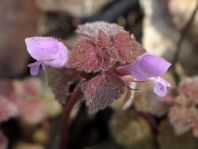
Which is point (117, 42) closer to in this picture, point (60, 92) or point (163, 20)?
point (60, 92)

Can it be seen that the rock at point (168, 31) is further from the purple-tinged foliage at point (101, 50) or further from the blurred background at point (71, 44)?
the purple-tinged foliage at point (101, 50)

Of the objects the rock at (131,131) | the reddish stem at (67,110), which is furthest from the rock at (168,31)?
→ the reddish stem at (67,110)

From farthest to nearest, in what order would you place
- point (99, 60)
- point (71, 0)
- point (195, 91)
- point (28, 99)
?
point (71, 0)
point (28, 99)
point (195, 91)
point (99, 60)

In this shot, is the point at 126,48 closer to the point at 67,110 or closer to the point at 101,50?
the point at 101,50

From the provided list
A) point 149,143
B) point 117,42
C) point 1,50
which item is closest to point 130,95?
point 117,42

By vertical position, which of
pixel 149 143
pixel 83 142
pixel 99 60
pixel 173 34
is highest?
pixel 99 60

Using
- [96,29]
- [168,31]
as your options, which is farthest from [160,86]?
[168,31]
